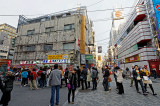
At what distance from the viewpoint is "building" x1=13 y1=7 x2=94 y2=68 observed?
18.1 m

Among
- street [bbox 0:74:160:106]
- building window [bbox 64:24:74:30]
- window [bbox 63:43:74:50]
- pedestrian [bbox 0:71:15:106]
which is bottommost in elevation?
street [bbox 0:74:160:106]

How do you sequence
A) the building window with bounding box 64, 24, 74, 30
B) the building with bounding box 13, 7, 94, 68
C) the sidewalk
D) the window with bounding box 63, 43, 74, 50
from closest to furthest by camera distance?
1. the sidewalk
2. the building with bounding box 13, 7, 94, 68
3. the window with bounding box 63, 43, 74, 50
4. the building window with bounding box 64, 24, 74, 30

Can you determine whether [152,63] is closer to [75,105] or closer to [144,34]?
[144,34]

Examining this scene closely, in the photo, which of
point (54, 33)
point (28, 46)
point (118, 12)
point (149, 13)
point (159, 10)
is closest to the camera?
point (159, 10)

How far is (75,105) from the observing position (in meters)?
4.18

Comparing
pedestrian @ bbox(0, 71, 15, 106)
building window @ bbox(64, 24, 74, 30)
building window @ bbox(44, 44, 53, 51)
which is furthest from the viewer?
building window @ bbox(44, 44, 53, 51)

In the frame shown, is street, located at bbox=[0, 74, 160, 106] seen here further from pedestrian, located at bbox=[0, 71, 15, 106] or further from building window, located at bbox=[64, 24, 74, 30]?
building window, located at bbox=[64, 24, 74, 30]

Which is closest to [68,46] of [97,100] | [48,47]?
[48,47]

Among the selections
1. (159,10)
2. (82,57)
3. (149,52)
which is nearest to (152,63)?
(149,52)

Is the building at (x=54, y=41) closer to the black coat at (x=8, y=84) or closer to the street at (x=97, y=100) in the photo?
the street at (x=97, y=100)

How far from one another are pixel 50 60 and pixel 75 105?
14.9 metres

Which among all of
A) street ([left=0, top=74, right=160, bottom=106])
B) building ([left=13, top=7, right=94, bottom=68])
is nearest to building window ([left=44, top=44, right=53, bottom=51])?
building ([left=13, top=7, right=94, bottom=68])

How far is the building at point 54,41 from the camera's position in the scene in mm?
18078

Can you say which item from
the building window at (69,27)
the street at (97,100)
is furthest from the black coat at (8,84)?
the building window at (69,27)
